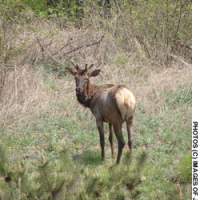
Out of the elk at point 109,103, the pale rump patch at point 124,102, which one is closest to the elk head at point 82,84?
the elk at point 109,103

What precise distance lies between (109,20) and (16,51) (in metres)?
4.17

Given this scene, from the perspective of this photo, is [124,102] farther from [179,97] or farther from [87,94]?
[179,97]

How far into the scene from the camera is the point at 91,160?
8.87m

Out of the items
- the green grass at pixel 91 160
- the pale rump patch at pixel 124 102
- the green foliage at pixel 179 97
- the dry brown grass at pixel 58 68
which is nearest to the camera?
the green grass at pixel 91 160

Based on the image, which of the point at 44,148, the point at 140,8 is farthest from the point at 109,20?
the point at 44,148

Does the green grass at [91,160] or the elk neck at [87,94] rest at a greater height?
the elk neck at [87,94]

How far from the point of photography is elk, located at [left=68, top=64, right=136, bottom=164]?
8273 mm

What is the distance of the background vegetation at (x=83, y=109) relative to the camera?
4.29m

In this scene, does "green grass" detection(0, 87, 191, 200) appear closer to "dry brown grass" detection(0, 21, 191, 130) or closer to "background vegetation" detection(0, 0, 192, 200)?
"background vegetation" detection(0, 0, 192, 200)

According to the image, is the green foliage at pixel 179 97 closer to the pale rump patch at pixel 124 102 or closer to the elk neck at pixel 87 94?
the elk neck at pixel 87 94

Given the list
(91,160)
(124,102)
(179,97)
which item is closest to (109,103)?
(124,102)

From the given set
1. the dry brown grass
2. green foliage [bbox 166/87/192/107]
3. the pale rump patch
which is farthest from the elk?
green foliage [bbox 166/87/192/107]

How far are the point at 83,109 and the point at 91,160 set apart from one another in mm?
2292

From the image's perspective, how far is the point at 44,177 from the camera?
164 inches
